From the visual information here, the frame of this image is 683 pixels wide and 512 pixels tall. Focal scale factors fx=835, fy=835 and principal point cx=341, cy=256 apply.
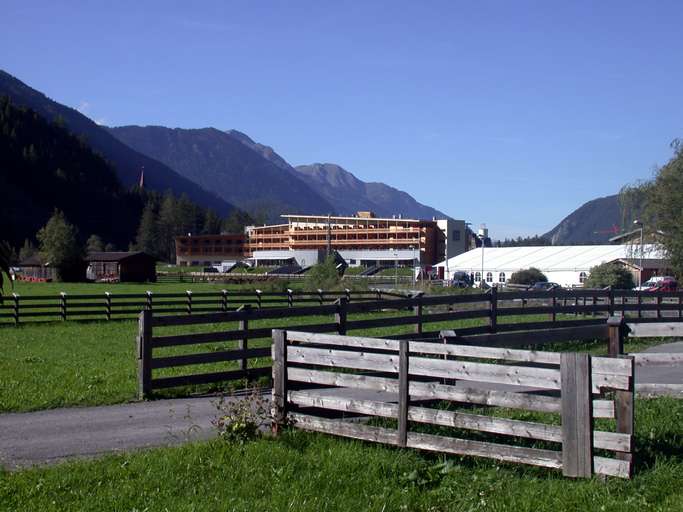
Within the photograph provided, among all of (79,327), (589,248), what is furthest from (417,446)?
(589,248)

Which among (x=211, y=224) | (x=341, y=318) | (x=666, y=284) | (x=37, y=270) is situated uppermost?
(x=211, y=224)

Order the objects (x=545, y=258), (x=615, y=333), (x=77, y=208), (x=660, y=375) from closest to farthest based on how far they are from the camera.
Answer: (x=615, y=333)
(x=660, y=375)
(x=545, y=258)
(x=77, y=208)

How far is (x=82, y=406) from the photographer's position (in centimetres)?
1180

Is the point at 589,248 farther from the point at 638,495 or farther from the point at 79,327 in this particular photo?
the point at 638,495

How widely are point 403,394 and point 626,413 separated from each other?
2.20 meters

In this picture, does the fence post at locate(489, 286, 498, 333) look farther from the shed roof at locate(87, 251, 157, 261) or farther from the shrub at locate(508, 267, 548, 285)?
the shed roof at locate(87, 251, 157, 261)

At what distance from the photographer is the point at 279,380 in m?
9.32

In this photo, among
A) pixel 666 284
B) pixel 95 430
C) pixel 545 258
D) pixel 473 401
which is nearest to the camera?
pixel 473 401

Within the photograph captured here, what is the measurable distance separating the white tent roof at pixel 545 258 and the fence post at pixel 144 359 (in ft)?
191

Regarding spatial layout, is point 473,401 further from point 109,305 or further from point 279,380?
point 109,305

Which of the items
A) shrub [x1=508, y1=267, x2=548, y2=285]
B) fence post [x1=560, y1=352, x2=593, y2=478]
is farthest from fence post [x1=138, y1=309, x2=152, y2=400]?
shrub [x1=508, y1=267, x2=548, y2=285]

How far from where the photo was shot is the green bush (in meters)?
57.4

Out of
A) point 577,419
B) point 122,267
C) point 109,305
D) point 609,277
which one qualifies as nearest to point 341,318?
point 577,419

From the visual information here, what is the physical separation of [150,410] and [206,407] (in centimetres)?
76
